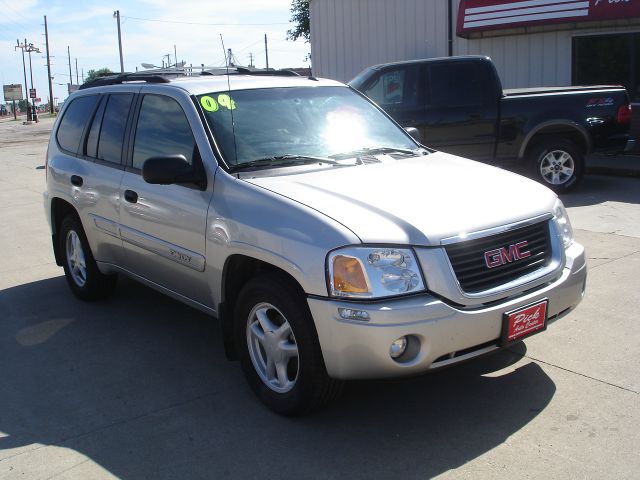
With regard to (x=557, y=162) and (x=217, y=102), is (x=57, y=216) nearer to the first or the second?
(x=217, y=102)

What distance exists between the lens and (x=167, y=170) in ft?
13.5

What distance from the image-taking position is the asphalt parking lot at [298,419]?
3436 millimetres

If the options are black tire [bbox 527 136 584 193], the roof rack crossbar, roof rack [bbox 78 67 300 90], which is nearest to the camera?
the roof rack crossbar

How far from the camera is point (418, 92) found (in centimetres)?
1048

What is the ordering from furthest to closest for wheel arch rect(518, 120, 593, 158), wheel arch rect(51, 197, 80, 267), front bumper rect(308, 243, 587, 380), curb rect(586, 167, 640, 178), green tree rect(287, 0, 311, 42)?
1. green tree rect(287, 0, 311, 42)
2. curb rect(586, 167, 640, 178)
3. wheel arch rect(518, 120, 593, 158)
4. wheel arch rect(51, 197, 80, 267)
5. front bumper rect(308, 243, 587, 380)

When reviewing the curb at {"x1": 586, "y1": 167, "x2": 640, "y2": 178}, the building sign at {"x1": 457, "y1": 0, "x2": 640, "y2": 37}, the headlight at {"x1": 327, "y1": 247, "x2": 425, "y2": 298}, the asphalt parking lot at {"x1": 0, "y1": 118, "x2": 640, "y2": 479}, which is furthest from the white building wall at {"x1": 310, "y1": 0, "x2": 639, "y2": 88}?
the headlight at {"x1": 327, "y1": 247, "x2": 425, "y2": 298}

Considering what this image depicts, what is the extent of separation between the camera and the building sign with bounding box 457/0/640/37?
12.9 metres

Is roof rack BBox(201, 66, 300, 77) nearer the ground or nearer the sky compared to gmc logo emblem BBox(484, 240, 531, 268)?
nearer the sky

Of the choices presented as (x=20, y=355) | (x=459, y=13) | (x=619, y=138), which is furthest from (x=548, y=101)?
(x=20, y=355)

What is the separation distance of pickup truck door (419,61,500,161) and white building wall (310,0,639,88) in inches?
206

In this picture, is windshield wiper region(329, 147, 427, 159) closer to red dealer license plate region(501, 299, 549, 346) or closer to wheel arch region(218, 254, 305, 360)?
wheel arch region(218, 254, 305, 360)

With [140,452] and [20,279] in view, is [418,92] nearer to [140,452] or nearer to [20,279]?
[20,279]

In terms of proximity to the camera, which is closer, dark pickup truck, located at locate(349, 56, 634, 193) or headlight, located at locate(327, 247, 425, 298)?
headlight, located at locate(327, 247, 425, 298)

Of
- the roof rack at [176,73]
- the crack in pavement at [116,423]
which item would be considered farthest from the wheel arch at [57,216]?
the crack in pavement at [116,423]
